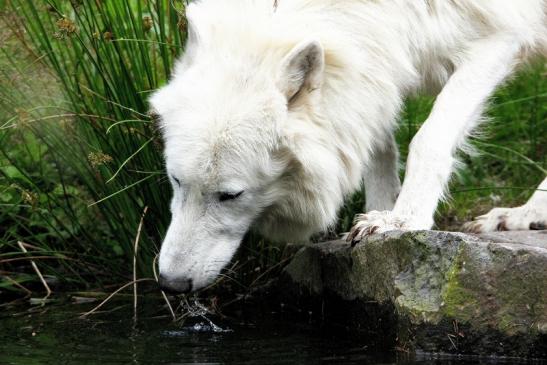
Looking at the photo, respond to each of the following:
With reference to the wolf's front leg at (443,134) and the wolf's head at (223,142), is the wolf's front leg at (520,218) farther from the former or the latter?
the wolf's head at (223,142)

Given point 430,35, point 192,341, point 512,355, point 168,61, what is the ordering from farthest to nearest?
1. point 168,61
2. point 430,35
3. point 192,341
4. point 512,355

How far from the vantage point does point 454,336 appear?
11.3 feet

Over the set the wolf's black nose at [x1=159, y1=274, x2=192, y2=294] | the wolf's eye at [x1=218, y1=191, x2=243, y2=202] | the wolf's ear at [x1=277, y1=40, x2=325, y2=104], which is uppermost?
the wolf's ear at [x1=277, y1=40, x2=325, y2=104]

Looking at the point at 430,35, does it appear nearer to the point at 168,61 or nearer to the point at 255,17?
the point at 255,17

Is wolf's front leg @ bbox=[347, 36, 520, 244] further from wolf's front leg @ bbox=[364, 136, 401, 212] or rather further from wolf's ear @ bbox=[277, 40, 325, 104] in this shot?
wolf's front leg @ bbox=[364, 136, 401, 212]

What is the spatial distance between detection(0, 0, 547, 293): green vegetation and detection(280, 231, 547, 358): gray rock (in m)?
0.81

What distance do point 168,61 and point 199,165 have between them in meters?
1.22

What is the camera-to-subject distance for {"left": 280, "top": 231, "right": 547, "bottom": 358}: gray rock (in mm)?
3389

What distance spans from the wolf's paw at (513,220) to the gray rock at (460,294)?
46.2 inches

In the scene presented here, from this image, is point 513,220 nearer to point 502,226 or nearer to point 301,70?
point 502,226

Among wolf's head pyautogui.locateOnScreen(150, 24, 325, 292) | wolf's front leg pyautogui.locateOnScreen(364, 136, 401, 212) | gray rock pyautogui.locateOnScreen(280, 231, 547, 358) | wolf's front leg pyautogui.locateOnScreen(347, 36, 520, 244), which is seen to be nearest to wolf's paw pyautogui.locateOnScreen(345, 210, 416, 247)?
wolf's front leg pyautogui.locateOnScreen(347, 36, 520, 244)

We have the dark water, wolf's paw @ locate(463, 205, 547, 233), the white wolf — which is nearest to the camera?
the dark water

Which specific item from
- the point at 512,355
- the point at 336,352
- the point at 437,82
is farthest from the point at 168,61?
the point at 512,355

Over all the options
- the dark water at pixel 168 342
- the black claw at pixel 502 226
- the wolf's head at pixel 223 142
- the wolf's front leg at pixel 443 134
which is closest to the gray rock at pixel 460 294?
the dark water at pixel 168 342
